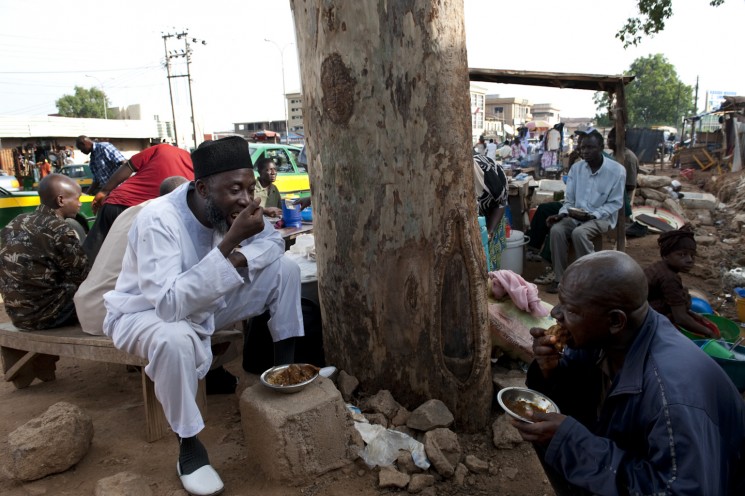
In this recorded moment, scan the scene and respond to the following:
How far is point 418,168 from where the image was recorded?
7.98ft

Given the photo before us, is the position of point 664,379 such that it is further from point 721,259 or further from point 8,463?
point 721,259

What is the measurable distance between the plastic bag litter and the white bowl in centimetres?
56

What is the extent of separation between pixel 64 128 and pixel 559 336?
3194 centimetres

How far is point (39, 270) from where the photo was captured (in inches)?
121

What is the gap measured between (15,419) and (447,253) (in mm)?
2693

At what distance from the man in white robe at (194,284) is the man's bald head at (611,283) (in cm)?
137

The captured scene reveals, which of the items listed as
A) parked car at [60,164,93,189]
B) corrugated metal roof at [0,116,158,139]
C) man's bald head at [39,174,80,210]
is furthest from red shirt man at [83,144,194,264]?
corrugated metal roof at [0,116,158,139]

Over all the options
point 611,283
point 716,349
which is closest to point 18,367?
point 611,283

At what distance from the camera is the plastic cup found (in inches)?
131

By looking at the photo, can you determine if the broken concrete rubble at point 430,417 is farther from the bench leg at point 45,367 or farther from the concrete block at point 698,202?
the concrete block at point 698,202

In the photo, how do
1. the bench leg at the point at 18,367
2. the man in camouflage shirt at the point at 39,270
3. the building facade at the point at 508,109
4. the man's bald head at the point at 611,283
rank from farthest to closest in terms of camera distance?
1. the building facade at the point at 508,109
2. the bench leg at the point at 18,367
3. the man in camouflage shirt at the point at 39,270
4. the man's bald head at the point at 611,283

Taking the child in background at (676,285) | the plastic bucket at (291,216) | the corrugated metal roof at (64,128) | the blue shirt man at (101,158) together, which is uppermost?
the corrugated metal roof at (64,128)

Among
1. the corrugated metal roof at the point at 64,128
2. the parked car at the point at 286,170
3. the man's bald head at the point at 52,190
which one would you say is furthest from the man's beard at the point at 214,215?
the corrugated metal roof at the point at 64,128

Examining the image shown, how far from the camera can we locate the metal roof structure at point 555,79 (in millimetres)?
5788
